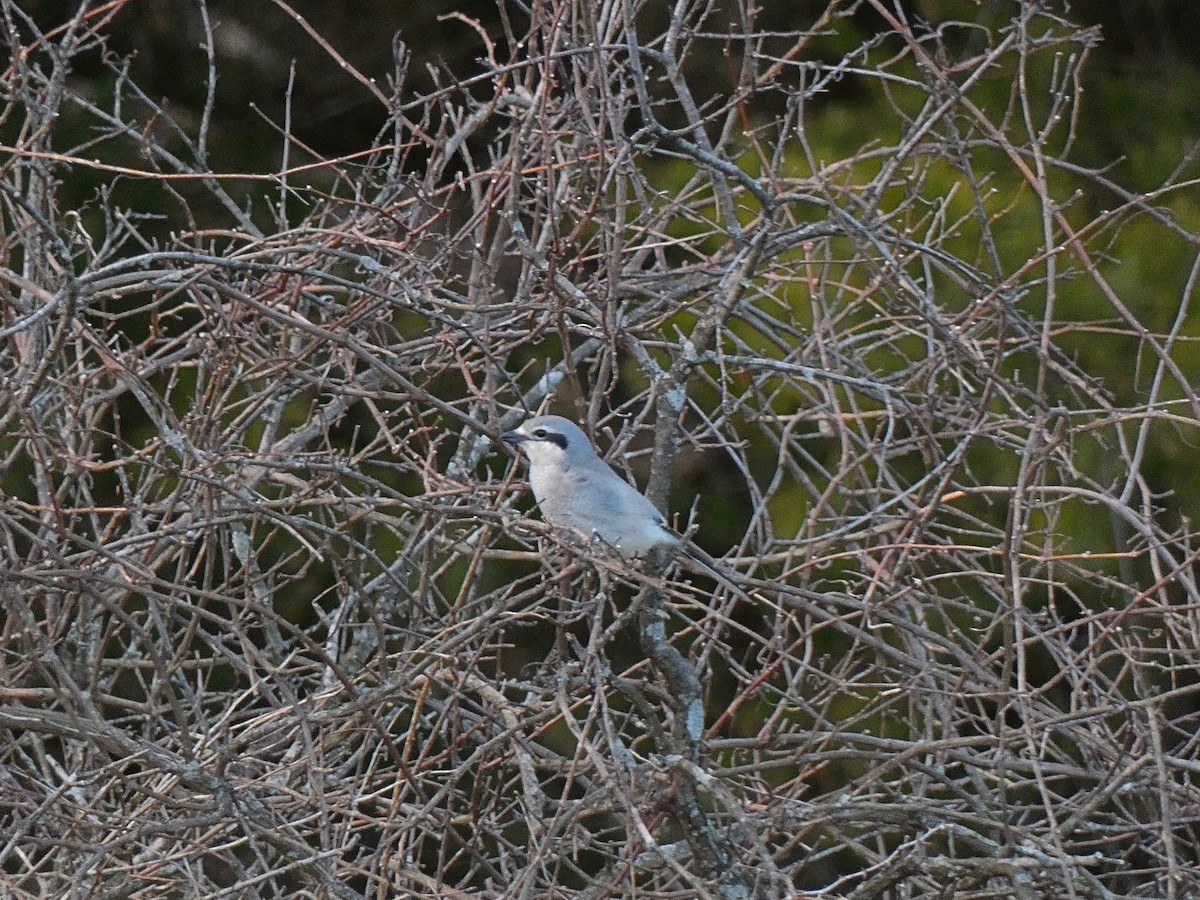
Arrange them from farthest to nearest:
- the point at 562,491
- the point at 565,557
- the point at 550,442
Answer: the point at 562,491 < the point at 550,442 < the point at 565,557

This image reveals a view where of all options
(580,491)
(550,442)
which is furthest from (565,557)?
(580,491)

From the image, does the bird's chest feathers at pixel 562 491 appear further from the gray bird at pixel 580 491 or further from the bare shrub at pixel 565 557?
the bare shrub at pixel 565 557

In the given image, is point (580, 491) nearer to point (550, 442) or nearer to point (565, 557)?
point (550, 442)

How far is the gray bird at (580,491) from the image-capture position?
3.92 meters

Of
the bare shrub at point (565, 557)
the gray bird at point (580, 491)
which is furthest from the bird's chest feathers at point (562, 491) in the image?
the bare shrub at point (565, 557)

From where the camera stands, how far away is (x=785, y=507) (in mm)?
6488

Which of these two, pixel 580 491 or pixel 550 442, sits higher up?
pixel 550 442

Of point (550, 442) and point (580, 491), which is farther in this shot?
point (580, 491)

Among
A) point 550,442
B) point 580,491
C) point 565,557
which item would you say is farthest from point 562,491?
point 565,557

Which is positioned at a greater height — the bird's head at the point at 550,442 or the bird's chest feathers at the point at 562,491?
the bird's head at the point at 550,442

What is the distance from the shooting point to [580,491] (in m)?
4.14

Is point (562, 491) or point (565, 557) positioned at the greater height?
point (565, 557)

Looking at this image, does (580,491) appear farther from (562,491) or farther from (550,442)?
(550,442)

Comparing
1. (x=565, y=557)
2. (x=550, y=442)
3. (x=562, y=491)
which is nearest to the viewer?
(x=565, y=557)
